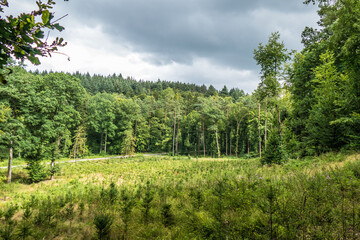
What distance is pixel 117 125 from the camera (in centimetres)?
4556

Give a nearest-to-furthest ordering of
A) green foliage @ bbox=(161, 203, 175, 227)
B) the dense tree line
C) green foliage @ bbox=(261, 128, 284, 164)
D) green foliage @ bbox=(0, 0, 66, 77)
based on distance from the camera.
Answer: green foliage @ bbox=(0, 0, 66, 77), green foliage @ bbox=(161, 203, 175, 227), the dense tree line, green foliage @ bbox=(261, 128, 284, 164)

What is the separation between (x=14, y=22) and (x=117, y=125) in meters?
46.7

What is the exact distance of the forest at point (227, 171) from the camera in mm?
3635

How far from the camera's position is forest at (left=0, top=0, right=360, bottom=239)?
3.63 m

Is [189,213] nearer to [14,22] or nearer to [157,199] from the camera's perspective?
[157,199]

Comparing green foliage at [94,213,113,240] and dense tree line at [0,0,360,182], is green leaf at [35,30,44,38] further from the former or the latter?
dense tree line at [0,0,360,182]

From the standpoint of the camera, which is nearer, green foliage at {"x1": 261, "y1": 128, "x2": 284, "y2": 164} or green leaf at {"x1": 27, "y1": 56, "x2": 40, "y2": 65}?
green leaf at {"x1": 27, "y1": 56, "x2": 40, "y2": 65}

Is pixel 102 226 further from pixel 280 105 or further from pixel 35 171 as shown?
pixel 35 171

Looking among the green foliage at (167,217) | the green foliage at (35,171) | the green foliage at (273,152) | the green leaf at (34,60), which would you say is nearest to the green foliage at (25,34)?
the green leaf at (34,60)

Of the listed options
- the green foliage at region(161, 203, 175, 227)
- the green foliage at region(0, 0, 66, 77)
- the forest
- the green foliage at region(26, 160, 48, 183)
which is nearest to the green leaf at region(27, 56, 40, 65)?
the green foliage at region(0, 0, 66, 77)

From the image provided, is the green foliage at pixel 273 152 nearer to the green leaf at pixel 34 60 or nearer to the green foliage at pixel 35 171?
the green leaf at pixel 34 60

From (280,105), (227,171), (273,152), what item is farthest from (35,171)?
(280,105)

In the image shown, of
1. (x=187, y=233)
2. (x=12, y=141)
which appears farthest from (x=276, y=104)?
(x=12, y=141)

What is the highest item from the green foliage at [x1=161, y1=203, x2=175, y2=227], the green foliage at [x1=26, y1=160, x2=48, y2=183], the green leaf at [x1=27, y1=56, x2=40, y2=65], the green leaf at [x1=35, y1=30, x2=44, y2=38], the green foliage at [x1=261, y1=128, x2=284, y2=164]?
the green leaf at [x1=35, y1=30, x2=44, y2=38]
